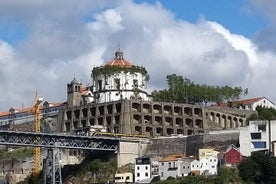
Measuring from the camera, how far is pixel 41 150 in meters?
121

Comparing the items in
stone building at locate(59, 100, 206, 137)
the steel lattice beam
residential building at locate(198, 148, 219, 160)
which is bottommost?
residential building at locate(198, 148, 219, 160)

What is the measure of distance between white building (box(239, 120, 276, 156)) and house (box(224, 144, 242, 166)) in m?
2.04

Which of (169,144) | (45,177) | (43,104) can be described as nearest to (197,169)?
(169,144)

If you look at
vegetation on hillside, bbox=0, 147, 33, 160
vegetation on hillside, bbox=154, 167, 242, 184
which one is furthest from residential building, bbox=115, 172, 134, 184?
vegetation on hillside, bbox=0, 147, 33, 160

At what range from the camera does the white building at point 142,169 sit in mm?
98438

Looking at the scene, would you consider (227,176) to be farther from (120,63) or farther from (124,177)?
(120,63)

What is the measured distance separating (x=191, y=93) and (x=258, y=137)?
3546 cm

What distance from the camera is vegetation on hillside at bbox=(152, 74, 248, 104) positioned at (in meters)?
130

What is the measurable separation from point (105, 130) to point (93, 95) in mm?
19374

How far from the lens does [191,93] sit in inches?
5143

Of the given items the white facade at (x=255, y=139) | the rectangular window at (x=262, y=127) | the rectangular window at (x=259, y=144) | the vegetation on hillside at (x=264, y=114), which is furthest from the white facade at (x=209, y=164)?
the vegetation on hillside at (x=264, y=114)

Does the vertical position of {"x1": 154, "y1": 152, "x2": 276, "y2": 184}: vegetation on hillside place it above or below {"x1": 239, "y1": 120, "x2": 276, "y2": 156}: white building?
below

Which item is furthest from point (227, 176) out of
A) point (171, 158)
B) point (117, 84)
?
point (117, 84)

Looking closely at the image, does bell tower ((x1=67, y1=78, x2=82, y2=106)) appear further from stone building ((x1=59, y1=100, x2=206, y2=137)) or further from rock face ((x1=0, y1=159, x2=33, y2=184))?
rock face ((x1=0, y1=159, x2=33, y2=184))
